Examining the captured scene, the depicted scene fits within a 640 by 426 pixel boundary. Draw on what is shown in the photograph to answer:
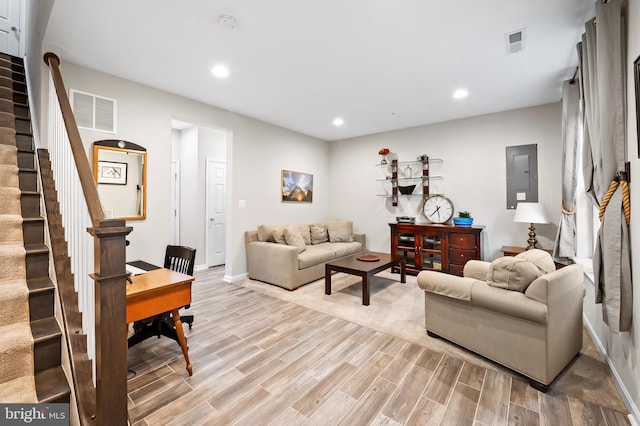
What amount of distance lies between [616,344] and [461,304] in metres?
0.98

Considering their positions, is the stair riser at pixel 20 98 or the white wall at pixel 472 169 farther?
the white wall at pixel 472 169

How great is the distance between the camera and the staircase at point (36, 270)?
126cm

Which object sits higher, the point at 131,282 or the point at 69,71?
the point at 69,71

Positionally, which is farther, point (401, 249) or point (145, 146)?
point (401, 249)

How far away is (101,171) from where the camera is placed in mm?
3076

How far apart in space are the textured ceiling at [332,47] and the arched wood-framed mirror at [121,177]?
2.71 feet

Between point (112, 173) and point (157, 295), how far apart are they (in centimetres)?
201

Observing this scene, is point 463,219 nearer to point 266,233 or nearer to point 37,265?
point 266,233

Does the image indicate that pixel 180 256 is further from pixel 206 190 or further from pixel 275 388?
pixel 206 190

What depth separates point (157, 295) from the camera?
6.24 ft

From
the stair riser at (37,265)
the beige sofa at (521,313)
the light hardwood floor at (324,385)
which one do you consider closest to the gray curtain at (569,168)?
the beige sofa at (521,313)

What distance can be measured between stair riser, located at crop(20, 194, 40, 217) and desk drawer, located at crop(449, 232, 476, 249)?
15.6 feet

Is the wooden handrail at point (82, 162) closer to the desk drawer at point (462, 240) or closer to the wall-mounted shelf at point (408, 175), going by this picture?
the desk drawer at point (462, 240)

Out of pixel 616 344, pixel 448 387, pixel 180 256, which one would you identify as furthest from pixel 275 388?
pixel 616 344
